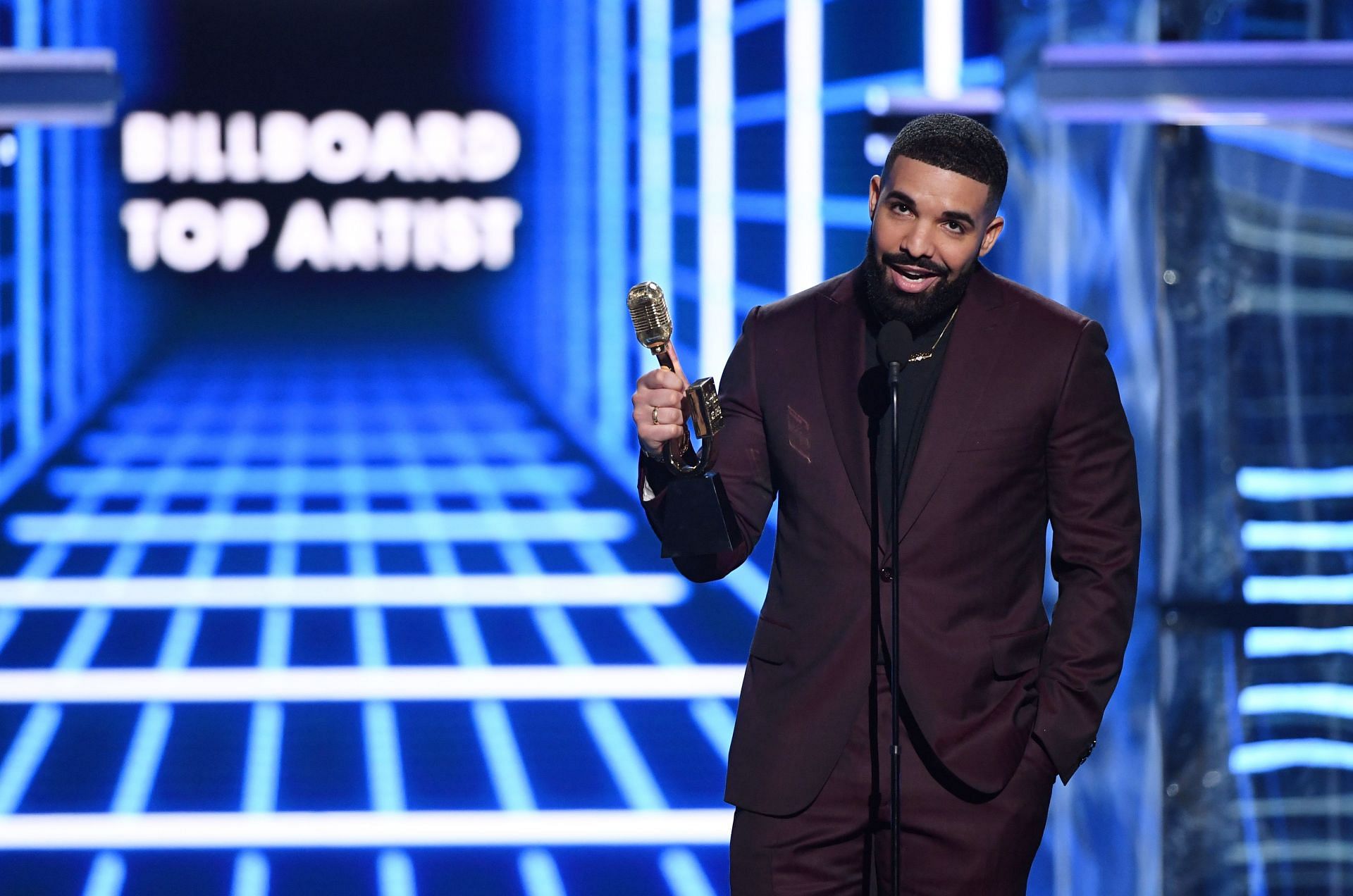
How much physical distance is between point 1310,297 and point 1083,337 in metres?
1.69

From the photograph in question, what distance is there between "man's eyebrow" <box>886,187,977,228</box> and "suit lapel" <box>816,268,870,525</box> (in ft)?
0.60

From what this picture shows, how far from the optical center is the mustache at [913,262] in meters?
1.88

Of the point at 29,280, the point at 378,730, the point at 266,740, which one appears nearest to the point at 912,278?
the point at 378,730

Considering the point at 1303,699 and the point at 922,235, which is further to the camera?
the point at 1303,699

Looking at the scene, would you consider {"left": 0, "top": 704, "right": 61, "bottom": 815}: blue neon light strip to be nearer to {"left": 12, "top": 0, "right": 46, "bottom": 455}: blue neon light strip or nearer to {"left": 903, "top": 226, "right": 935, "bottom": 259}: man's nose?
{"left": 12, "top": 0, "right": 46, "bottom": 455}: blue neon light strip

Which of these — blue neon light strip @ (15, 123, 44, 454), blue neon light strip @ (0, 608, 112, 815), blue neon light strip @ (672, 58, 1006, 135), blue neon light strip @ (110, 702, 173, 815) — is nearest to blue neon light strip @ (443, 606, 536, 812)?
blue neon light strip @ (110, 702, 173, 815)

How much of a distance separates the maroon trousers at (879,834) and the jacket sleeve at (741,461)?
0.85 feet

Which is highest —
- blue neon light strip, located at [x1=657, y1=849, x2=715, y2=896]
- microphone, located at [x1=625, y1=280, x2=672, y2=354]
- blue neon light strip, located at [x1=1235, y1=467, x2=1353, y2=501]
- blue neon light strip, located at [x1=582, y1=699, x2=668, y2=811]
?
microphone, located at [x1=625, y1=280, x2=672, y2=354]

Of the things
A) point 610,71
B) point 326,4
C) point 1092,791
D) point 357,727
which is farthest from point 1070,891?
point 326,4

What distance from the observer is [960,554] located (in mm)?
1895

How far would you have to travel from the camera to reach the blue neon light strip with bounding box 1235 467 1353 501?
11.1 ft

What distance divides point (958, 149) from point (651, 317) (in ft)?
1.49

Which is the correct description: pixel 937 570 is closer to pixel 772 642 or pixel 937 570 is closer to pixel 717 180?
pixel 772 642

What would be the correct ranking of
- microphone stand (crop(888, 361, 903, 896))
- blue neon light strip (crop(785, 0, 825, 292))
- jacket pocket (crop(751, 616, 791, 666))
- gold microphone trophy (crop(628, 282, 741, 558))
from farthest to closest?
blue neon light strip (crop(785, 0, 825, 292)) < jacket pocket (crop(751, 616, 791, 666)) < gold microphone trophy (crop(628, 282, 741, 558)) < microphone stand (crop(888, 361, 903, 896))
